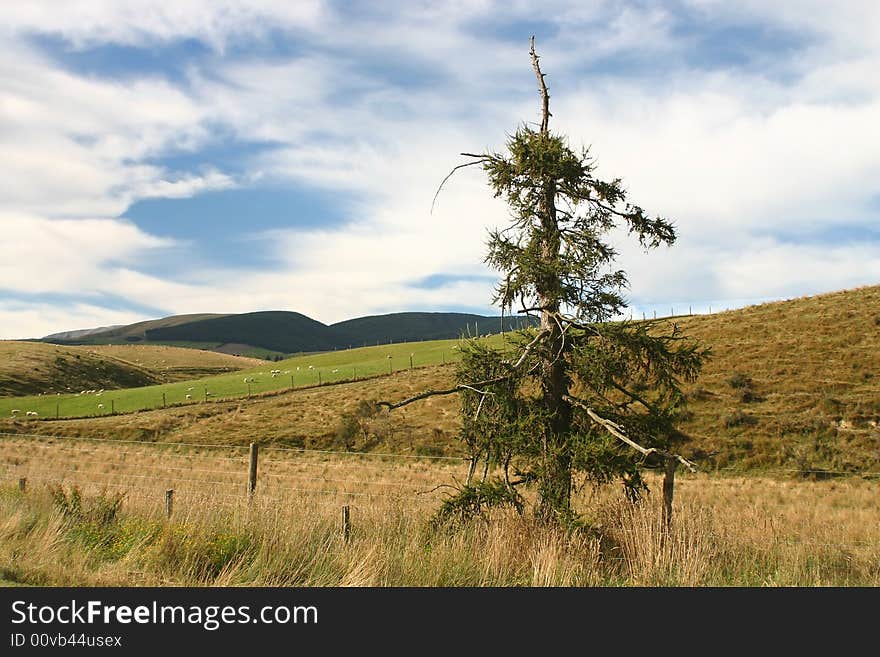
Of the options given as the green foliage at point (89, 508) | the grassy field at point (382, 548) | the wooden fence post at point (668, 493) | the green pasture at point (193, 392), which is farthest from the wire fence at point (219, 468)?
the green pasture at point (193, 392)

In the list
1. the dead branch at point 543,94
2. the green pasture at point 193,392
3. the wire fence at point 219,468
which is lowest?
the wire fence at point 219,468

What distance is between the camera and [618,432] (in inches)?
364

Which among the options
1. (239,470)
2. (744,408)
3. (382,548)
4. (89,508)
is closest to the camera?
(382,548)

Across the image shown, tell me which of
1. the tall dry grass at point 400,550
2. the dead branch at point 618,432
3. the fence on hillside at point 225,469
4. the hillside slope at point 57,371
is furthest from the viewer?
the hillside slope at point 57,371

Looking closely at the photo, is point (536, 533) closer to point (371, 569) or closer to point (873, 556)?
point (371, 569)

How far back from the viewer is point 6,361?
395ft

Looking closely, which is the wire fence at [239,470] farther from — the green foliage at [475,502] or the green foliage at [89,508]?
the green foliage at [475,502]

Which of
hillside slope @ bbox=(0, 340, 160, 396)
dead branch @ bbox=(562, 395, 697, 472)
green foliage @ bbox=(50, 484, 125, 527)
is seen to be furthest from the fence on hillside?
hillside slope @ bbox=(0, 340, 160, 396)

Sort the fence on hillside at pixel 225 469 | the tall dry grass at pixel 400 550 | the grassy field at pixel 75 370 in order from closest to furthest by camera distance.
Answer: the tall dry grass at pixel 400 550
the fence on hillside at pixel 225 469
the grassy field at pixel 75 370

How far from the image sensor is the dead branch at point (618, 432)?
8.61 meters

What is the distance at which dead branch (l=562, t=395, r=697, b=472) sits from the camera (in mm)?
8615

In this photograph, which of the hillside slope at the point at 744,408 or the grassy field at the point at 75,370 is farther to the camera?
the grassy field at the point at 75,370

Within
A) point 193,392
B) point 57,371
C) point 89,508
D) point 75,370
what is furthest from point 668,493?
point 75,370

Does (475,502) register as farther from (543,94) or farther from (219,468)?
(219,468)
